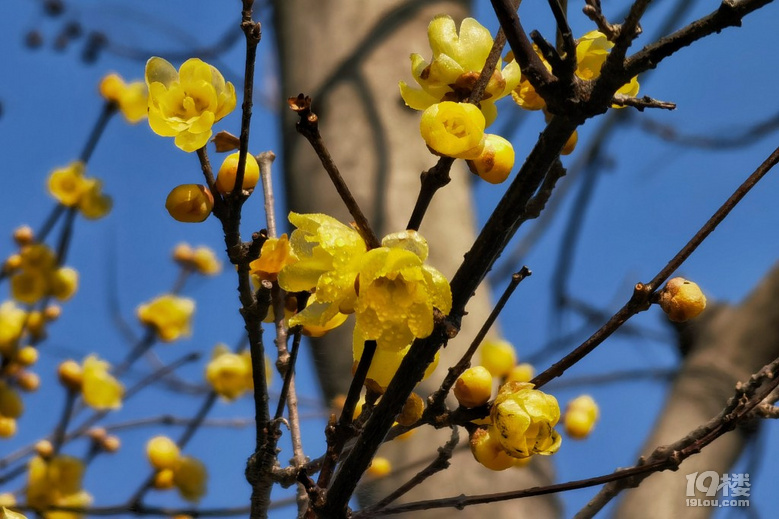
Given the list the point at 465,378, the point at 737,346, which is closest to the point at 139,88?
the point at 465,378

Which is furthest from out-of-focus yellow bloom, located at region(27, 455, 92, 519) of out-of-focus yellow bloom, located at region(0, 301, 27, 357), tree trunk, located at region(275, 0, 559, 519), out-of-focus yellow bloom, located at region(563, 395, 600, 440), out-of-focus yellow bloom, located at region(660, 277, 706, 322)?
out-of-focus yellow bloom, located at region(660, 277, 706, 322)

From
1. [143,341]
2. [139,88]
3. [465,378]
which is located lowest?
[465,378]

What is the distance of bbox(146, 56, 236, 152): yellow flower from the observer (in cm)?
53

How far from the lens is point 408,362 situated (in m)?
0.45

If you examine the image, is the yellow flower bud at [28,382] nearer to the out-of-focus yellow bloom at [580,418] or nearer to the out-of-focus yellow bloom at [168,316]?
the out-of-focus yellow bloom at [168,316]

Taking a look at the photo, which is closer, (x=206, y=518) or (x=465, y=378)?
(x=465, y=378)

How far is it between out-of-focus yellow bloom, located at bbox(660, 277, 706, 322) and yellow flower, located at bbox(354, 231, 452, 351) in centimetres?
20

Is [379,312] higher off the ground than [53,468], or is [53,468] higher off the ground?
[53,468]

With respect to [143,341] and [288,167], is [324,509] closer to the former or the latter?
[143,341]

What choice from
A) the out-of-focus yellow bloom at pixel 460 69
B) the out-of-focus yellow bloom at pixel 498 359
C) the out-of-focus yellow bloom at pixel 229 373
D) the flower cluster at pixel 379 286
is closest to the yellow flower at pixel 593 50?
the out-of-focus yellow bloom at pixel 460 69

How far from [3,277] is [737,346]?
1750mm

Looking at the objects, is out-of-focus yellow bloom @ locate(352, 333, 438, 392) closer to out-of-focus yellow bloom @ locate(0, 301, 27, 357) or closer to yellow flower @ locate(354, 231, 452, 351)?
yellow flower @ locate(354, 231, 452, 351)

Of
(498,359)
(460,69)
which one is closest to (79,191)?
(498,359)

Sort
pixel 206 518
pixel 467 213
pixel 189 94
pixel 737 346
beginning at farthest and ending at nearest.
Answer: pixel 737 346, pixel 467 213, pixel 206 518, pixel 189 94
